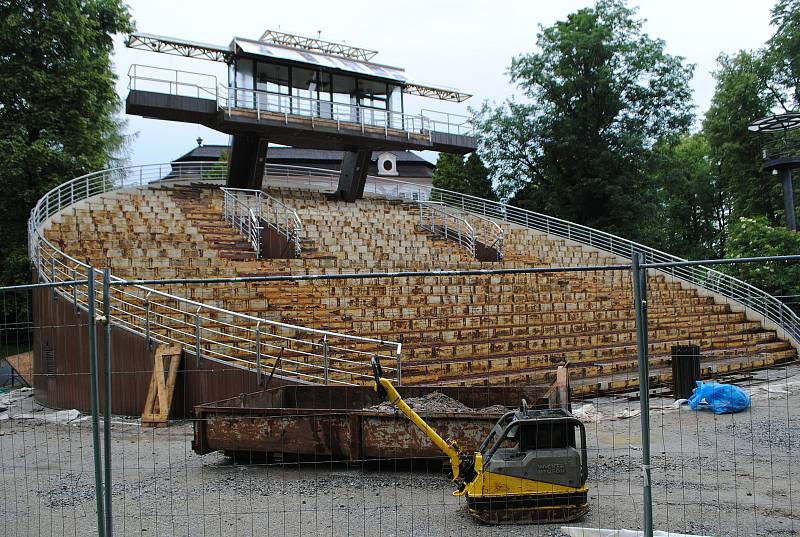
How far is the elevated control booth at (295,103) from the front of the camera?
86.0ft

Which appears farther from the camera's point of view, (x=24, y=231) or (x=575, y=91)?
(x=575, y=91)

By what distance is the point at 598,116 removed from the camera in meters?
39.6

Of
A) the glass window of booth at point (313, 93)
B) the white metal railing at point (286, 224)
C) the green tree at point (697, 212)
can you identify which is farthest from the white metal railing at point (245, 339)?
the green tree at point (697, 212)

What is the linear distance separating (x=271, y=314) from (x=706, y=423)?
8.33 metres

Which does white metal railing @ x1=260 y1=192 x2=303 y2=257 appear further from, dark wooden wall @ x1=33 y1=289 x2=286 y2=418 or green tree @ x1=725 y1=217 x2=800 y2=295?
green tree @ x1=725 y1=217 x2=800 y2=295

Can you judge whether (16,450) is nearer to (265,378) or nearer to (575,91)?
(265,378)

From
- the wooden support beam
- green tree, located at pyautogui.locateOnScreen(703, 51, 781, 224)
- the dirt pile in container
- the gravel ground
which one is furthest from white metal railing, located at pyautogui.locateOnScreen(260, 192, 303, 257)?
green tree, located at pyautogui.locateOnScreen(703, 51, 781, 224)

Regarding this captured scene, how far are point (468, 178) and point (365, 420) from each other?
36735 millimetres

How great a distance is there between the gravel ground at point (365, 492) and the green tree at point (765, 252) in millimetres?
15775

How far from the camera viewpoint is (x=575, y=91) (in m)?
39.6

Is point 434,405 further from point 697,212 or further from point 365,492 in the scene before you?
point 697,212

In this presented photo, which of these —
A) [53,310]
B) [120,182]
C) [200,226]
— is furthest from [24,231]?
[53,310]

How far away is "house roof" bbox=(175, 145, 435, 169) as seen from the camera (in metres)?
58.8

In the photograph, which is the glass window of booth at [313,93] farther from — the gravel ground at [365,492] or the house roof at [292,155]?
the house roof at [292,155]
